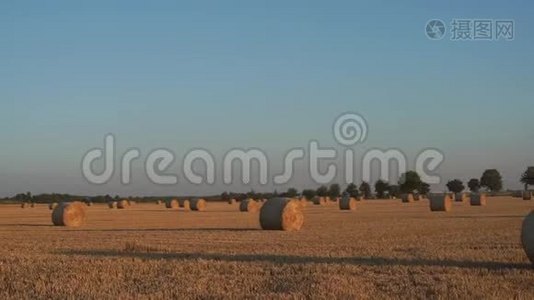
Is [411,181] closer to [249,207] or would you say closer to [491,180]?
[491,180]

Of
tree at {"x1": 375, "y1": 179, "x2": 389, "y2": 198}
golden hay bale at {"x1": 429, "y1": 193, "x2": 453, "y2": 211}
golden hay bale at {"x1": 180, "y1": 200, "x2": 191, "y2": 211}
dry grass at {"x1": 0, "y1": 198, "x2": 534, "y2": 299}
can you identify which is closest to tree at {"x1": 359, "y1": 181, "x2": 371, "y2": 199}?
tree at {"x1": 375, "y1": 179, "x2": 389, "y2": 198}

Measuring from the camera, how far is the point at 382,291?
10.1 m

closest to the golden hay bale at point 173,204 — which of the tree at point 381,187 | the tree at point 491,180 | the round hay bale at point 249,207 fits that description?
the round hay bale at point 249,207

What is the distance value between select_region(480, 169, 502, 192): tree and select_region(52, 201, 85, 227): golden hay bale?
404 feet

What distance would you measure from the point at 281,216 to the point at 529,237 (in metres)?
13.2

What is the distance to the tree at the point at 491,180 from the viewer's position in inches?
5739

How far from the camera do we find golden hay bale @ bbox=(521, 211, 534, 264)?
42.1 ft

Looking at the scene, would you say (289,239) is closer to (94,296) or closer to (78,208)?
(94,296)

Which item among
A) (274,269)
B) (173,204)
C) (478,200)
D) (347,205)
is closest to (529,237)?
(274,269)

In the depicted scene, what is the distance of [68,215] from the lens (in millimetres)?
31969

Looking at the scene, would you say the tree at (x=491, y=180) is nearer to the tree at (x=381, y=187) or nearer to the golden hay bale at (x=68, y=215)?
the tree at (x=381, y=187)

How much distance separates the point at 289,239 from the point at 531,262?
795cm

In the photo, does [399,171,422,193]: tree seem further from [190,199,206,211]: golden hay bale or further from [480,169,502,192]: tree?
[190,199,206,211]: golden hay bale

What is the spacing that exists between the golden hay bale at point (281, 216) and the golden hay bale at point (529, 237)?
41.7 ft
